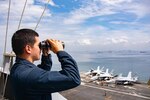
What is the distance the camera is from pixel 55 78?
206cm

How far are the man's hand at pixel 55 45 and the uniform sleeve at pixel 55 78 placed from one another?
0.46ft

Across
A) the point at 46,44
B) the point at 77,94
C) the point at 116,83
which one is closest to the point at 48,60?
the point at 46,44

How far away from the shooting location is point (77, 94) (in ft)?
113

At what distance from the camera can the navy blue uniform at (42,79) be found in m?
2.07

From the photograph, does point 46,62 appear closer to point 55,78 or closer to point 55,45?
point 55,45

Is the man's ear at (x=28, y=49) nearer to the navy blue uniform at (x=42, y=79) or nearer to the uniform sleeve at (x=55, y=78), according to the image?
the navy blue uniform at (x=42, y=79)

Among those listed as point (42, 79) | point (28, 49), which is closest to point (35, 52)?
point (28, 49)

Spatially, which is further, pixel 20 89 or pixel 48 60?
pixel 48 60

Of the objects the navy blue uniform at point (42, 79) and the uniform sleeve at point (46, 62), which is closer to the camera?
the navy blue uniform at point (42, 79)

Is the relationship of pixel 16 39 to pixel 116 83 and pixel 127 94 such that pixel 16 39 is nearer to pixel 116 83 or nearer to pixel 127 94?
pixel 127 94

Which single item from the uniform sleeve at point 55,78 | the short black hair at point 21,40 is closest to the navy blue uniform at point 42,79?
the uniform sleeve at point 55,78

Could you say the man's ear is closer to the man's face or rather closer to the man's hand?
the man's face

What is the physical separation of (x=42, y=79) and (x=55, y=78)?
3.7 inches

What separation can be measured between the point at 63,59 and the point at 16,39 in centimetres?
43
